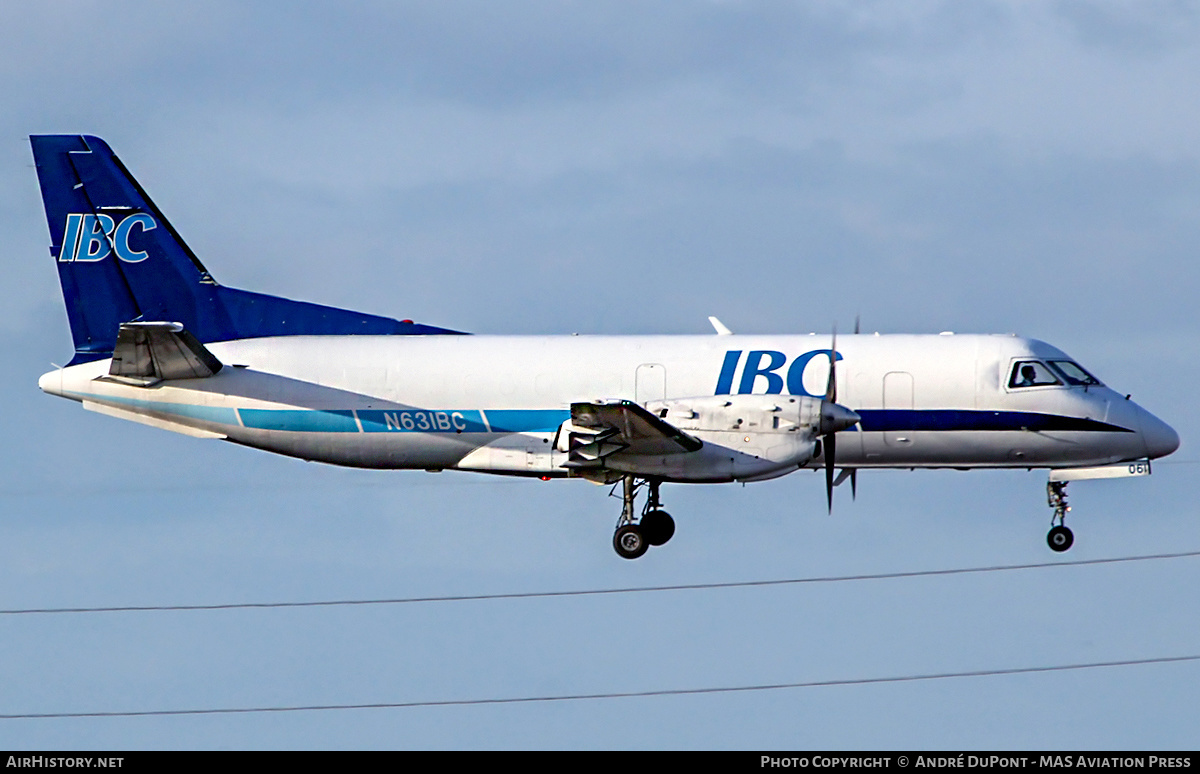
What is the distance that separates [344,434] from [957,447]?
425 inches

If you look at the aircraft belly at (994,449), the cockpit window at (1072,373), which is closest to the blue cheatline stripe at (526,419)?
the aircraft belly at (994,449)

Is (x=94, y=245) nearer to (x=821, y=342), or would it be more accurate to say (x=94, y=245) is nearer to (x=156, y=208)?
(x=156, y=208)

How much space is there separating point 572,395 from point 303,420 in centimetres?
483

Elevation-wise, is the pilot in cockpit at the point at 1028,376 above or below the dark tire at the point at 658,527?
above

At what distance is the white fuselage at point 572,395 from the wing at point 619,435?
1.58ft

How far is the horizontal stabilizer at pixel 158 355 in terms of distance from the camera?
2803 centimetres

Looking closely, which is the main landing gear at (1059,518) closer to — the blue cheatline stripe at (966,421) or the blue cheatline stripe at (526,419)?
the blue cheatline stripe at (966,421)

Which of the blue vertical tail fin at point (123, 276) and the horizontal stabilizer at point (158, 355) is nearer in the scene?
the horizontal stabilizer at point (158, 355)

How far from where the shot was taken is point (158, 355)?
28969 millimetres

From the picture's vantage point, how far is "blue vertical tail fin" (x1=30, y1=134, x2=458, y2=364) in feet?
101

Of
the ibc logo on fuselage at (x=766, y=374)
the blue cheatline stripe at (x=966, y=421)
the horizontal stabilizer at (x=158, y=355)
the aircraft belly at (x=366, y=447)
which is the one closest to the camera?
the horizontal stabilizer at (x=158, y=355)
